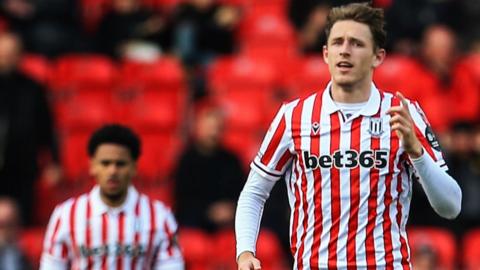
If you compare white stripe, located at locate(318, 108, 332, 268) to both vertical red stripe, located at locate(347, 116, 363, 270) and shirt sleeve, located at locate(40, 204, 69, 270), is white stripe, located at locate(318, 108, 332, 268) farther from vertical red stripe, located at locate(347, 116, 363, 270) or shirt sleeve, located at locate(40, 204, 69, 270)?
shirt sleeve, located at locate(40, 204, 69, 270)

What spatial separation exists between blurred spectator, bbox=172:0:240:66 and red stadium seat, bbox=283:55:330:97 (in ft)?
2.94

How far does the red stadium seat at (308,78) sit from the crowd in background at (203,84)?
20 mm

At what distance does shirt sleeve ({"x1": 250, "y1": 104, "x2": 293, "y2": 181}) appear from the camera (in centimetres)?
598

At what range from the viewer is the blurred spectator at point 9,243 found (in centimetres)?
1027

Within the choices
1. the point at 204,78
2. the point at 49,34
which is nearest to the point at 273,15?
the point at 204,78

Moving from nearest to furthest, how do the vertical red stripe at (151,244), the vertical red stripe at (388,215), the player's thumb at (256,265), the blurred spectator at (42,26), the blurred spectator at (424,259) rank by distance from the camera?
1. the player's thumb at (256,265)
2. the vertical red stripe at (388,215)
3. the vertical red stripe at (151,244)
4. the blurred spectator at (424,259)
5. the blurred spectator at (42,26)

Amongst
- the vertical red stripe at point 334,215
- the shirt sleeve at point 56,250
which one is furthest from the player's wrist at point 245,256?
the shirt sleeve at point 56,250

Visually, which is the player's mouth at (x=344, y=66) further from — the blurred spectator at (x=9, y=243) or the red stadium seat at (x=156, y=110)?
the red stadium seat at (x=156, y=110)

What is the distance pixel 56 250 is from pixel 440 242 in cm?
397

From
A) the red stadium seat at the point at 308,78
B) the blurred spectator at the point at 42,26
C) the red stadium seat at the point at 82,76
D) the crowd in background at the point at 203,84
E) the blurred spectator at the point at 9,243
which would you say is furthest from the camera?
the blurred spectator at the point at 42,26

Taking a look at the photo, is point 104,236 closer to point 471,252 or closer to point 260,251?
point 260,251

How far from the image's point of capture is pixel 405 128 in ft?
17.8

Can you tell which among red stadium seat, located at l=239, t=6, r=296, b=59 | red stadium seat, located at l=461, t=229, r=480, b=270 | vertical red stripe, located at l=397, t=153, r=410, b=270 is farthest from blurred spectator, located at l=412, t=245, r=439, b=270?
vertical red stripe, located at l=397, t=153, r=410, b=270

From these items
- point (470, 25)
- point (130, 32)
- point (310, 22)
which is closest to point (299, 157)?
point (310, 22)
